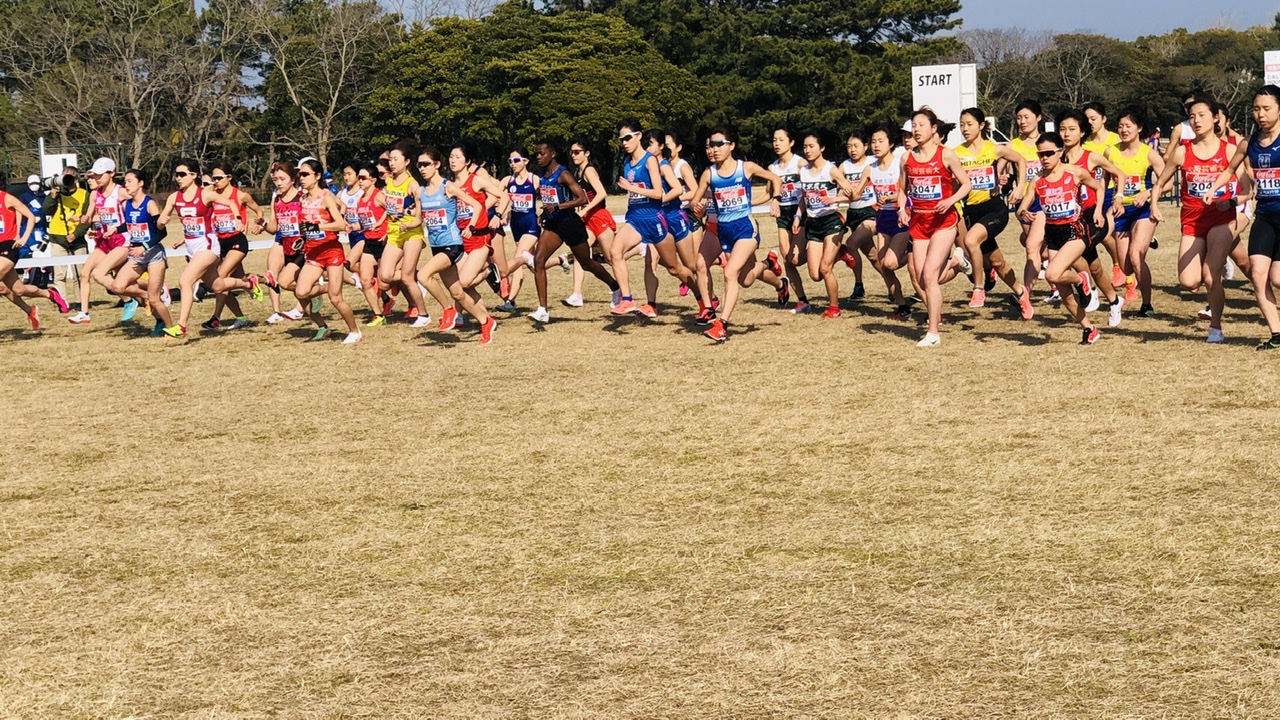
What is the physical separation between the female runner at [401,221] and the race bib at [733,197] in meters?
3.00

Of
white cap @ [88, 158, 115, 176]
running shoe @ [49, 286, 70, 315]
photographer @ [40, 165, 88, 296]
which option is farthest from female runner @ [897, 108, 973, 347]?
photographer @ [40, 165, 88, 296]

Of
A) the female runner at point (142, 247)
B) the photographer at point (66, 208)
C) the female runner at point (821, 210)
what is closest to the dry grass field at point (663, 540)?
the female runner at point (821, 210)

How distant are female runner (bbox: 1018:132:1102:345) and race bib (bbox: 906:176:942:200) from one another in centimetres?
88

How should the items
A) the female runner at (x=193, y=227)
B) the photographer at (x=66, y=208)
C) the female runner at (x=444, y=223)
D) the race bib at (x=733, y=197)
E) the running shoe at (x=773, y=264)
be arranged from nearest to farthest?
the race bib at (x=733, y=197) < the female runner at (x=444, y=223) < the female runner at (x=193, y=227) < the running shoe at (x=773, y=264) < the photographer at (x=66, y=208)

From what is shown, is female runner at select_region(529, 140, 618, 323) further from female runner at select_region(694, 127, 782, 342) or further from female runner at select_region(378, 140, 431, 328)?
female runner at select_region(694, 127, 782, 342)

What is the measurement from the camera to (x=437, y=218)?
42.4 feet

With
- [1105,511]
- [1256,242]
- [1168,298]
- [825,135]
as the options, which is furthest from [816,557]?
[1168,298]

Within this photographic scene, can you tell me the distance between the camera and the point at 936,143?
37.7 feet

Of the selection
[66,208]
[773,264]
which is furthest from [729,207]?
[66,208]

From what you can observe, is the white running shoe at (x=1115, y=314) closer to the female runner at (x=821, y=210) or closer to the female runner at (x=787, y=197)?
the female runner at (x=821, y=210)

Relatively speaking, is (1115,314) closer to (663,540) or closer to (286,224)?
(663,540)

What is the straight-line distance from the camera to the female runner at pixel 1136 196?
1275 cm

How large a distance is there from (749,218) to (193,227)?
599 cm

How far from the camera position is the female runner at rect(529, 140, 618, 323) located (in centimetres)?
1394
